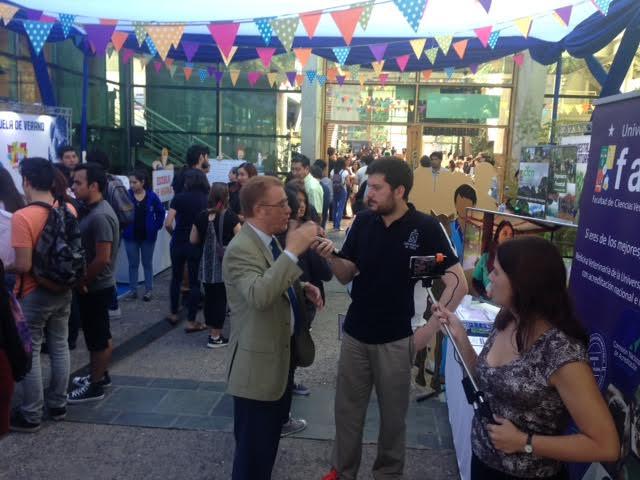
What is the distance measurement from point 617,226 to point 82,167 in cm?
→ 355

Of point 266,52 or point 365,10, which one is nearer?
point 365,10

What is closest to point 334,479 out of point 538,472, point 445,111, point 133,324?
point 538,472

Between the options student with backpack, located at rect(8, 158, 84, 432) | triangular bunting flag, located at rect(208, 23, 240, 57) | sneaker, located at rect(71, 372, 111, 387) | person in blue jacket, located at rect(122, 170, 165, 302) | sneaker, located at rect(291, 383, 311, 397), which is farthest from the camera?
triangular bunting flag, located at rect(208, 23, 240, 57)

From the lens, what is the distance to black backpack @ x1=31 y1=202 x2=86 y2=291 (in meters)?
3.40

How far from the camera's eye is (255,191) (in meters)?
2.37

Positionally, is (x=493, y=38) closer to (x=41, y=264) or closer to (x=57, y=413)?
(x=41, y=264)

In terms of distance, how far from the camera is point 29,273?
3.43 metres

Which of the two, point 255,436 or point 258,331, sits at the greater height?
point 258,331

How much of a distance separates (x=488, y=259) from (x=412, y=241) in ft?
2.05

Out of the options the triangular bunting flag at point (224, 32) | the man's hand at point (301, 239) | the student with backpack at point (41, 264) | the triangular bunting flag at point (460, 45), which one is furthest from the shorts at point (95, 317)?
the triangular bunting flag at point (460, 45)

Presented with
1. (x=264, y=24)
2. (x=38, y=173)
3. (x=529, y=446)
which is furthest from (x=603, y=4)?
(x=38, y=173)

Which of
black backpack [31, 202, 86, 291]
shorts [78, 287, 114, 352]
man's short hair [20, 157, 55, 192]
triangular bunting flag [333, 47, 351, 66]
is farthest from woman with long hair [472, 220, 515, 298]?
triangular bunting flag [333, 47, 351, 66]

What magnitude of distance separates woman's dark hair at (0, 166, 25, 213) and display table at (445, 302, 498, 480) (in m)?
3.09

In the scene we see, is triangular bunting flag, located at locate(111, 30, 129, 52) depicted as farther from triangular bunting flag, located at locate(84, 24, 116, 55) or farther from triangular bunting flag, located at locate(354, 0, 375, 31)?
triangular bunting flag, located at locate(354, 0, 375, 31)
